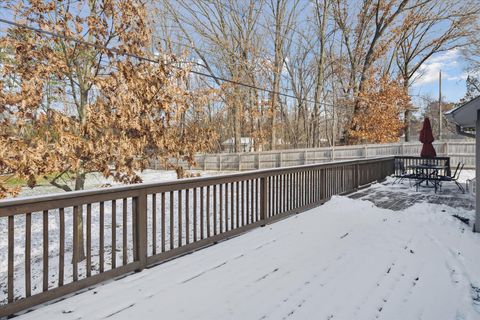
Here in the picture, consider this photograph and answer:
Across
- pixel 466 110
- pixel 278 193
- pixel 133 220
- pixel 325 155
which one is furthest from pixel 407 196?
pixel 325 155

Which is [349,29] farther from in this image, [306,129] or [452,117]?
[452,117]

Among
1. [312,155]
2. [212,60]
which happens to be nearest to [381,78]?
[312,155]

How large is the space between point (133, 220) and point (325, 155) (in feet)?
49.2

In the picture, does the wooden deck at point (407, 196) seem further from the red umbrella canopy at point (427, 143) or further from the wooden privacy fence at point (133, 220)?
the red umbrella canopy at point (427, 143)

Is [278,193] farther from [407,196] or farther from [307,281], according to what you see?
[407,196]

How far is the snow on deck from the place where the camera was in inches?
88.6

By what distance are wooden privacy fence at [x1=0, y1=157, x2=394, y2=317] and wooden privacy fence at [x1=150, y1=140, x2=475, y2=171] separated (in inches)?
249

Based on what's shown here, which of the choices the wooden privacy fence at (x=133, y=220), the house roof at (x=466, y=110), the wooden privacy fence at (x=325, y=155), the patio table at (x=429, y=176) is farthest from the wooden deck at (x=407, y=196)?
the wooden privacy fence at (x=325, y=155)

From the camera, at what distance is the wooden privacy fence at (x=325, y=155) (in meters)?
13.3

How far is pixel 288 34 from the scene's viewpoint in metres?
20.8

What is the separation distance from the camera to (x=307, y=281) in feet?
9.04

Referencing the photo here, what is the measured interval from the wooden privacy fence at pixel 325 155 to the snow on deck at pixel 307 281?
920 cm

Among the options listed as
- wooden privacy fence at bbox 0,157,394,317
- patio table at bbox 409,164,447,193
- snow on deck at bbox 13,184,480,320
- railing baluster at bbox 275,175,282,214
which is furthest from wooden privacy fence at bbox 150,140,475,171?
snow on deck at bbox 13,184,480,320

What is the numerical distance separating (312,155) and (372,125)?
359cm
